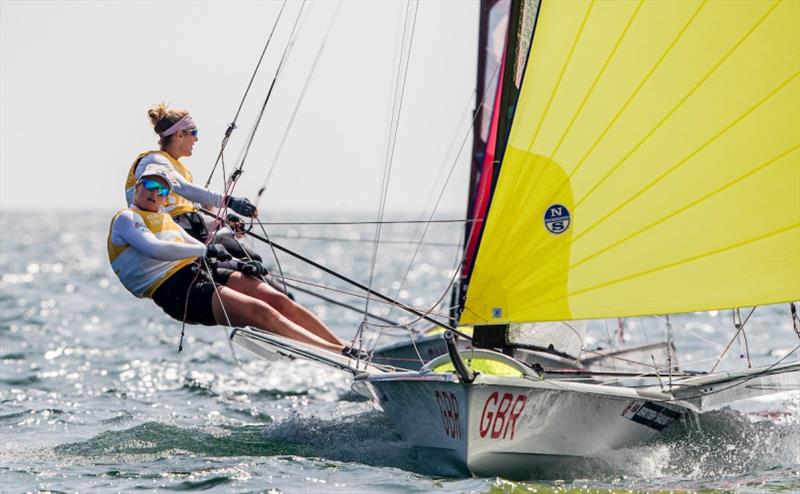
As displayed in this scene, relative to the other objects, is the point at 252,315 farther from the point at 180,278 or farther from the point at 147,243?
the point at 147,243

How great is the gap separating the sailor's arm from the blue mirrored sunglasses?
0.17 metres

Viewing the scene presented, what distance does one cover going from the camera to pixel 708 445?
20.9 ft

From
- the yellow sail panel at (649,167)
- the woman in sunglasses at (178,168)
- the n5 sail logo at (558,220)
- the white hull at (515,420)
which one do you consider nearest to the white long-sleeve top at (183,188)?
the woman in sunglasses at (178,168)

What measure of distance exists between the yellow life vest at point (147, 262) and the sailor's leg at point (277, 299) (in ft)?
1.06

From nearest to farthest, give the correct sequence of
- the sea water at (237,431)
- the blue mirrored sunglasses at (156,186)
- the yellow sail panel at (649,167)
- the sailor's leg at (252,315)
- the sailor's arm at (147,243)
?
1. the yellow sail panel at (649,167)
2. the sea water at (237,431)
3. the sailor's arm at (147,243)
4. the blue mirrored sunglasses at (156,186)
5. the sailor's leg at (252,315)

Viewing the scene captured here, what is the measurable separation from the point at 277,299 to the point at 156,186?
0.97 metres

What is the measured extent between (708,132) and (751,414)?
293cm

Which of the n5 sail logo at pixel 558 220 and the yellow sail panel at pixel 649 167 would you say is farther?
the n5 sail logo at pixel 558 220

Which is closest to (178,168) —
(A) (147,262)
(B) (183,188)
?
(B) (183,188)

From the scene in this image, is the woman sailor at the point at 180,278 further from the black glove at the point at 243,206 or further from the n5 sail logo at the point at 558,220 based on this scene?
the n5 sail logo at the point at 558,220

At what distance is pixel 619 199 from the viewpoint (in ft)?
17.9

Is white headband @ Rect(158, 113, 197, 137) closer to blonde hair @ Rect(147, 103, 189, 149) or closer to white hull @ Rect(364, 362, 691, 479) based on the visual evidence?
blonde hair @ Rect(147, 103, 189, 149)

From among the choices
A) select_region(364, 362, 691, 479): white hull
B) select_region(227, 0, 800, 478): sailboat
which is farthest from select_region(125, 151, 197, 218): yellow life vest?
select_region(227, 0, 800, 478): sailboat

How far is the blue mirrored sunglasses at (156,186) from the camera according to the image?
630 centimetres
